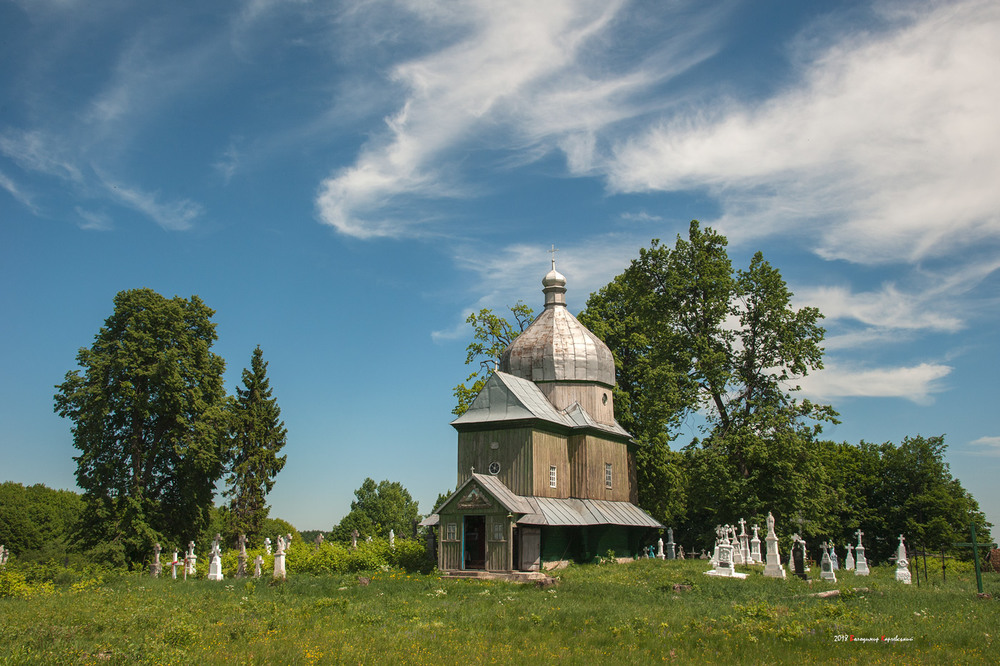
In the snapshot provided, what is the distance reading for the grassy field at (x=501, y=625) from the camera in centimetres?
1199

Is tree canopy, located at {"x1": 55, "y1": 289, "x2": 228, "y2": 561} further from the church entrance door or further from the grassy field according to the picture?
the church entrance door

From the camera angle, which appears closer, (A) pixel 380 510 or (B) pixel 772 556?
(B) pixel 772 556

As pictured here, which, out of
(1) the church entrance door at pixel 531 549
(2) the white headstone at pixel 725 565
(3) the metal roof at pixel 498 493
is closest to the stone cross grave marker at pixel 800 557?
(2) the white headstone at pixel 725 565

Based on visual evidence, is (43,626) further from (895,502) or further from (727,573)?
(895,502)

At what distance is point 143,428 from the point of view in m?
32.8

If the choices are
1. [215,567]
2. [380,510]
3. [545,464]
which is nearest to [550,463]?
[545,464]

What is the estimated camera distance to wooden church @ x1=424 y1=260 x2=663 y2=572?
2720cm

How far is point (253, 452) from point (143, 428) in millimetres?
6023

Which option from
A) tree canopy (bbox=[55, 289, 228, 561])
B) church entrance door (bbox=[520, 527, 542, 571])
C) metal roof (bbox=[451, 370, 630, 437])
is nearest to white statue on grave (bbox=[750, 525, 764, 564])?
metal roof (bbox=[451, 370, 630, 437])

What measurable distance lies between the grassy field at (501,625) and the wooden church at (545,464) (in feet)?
20.2

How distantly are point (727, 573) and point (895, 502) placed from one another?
30878mm

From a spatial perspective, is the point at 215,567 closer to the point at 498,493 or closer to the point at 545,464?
the point at 498,493

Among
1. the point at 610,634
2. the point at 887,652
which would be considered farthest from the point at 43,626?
the point at 887,652

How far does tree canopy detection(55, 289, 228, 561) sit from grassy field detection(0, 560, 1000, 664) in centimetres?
1078
